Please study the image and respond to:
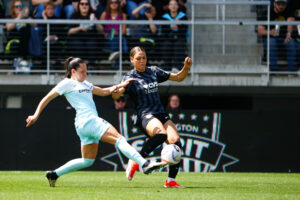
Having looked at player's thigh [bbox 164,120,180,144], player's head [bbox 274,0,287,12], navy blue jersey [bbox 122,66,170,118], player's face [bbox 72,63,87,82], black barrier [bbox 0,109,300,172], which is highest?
player's head [bbox 274,0,287,12]

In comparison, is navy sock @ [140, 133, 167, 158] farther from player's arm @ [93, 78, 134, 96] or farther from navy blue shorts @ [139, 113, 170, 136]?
player's arm @ [93, 78, 134, 96]

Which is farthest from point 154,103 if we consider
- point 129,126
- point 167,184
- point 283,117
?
point 283,117

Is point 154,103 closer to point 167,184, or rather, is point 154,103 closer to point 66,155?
point 167,184

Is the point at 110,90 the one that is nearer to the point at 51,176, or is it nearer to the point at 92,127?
the point at 92,127

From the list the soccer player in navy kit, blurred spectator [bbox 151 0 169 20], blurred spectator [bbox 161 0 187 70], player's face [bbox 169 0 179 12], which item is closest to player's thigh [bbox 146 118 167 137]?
the soccer player in navy kit

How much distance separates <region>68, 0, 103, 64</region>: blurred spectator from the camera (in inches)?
698

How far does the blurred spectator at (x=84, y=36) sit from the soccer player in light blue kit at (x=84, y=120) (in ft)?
24.8

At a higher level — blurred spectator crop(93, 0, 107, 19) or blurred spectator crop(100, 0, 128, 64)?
blurred spectator crop(93, 0, 107, 19)

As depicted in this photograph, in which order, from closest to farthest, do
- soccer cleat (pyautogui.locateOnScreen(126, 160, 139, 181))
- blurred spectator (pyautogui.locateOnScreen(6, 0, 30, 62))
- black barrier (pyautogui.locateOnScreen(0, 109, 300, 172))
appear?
soccer cleat (pyautogui.locateOnScreen(126, 160, 139, 181)) < black barrier (pyautogui.locateOnScreen(0, 109, 300, 172)) < blurred spectator (pyautogui.locateOnScreen(6, 0, 30, 62))

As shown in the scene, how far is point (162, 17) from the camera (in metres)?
18.4

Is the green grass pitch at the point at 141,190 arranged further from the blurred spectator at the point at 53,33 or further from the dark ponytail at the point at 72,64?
the blurred spectator at the point at 53,33

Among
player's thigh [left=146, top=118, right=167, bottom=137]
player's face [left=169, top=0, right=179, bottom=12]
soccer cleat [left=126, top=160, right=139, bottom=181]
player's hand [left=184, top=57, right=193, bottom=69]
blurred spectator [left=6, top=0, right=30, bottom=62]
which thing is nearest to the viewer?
soccer cleat [left=126, top=160, right=139, bottom=181]

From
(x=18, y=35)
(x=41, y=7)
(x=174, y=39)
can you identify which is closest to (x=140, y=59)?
(x=174, y=39)

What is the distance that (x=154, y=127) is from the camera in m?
10.2
